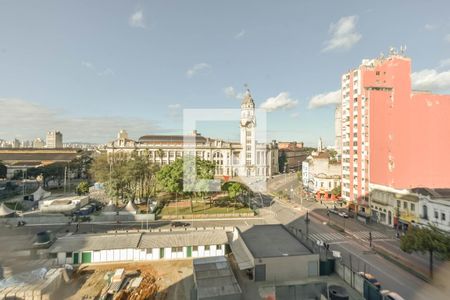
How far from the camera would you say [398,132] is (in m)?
48.5

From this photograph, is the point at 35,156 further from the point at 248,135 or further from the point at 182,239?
the point at 182,239

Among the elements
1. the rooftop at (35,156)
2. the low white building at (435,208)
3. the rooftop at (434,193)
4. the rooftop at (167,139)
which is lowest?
the low white building at (435,208)

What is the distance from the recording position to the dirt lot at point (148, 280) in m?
22.6

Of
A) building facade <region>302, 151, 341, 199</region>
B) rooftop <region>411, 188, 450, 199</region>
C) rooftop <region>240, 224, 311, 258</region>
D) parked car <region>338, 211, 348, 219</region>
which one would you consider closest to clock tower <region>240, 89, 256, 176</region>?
building facade <region>302, 151, 341, 199</region>

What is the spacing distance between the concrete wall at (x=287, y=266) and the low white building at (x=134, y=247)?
25.5 feet

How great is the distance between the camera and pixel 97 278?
84.2 feet

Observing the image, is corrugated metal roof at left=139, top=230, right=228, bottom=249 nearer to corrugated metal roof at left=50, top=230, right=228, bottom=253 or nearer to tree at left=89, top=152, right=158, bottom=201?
corrugated metal roof at left=50, top=230, right=228, bottom=253

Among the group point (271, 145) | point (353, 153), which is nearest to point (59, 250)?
point (353, 153)

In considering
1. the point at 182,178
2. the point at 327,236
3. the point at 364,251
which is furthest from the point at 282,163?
the point at 364,251

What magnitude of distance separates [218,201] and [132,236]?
28.8 m

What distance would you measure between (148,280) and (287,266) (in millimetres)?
13507

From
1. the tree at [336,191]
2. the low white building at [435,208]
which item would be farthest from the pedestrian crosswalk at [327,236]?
the tree at [336,191]

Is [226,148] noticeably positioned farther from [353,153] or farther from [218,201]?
[353,153]

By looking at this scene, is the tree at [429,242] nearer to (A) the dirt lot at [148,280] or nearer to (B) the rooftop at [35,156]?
(A) the dirt lot at [148,280]
